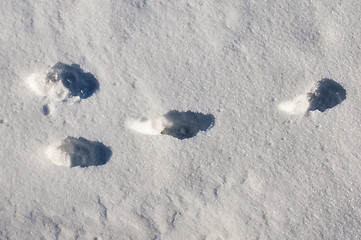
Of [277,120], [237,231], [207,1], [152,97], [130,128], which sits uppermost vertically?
[207,1]

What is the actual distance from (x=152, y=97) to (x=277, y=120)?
52 cm

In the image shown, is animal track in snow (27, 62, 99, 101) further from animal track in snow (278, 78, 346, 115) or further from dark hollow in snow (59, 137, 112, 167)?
animal track in snow (278, 78, 346, 115)

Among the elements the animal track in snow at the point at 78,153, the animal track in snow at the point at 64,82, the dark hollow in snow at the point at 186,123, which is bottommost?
the animal track in snow at the point at 78,153

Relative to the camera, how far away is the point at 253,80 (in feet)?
4.77

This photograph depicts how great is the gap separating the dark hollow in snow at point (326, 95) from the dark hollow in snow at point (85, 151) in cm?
85

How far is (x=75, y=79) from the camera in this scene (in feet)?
4.72

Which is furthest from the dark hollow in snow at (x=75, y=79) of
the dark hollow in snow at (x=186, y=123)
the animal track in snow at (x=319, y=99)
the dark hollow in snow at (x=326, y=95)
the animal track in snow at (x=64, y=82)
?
the dark hollow in snow at (x=326, y=95)

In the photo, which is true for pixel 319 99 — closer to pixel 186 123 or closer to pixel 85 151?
pixel 186 123

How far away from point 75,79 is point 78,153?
0.30m

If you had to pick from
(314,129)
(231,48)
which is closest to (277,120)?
(314,129)

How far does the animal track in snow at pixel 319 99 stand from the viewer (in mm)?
1432

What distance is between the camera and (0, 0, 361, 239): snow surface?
4.74 feet

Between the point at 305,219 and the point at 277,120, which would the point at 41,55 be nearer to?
the point at 277,120

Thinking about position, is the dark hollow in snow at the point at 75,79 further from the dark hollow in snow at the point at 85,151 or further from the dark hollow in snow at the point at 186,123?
the dark hollow in snow at the point at 186,123
